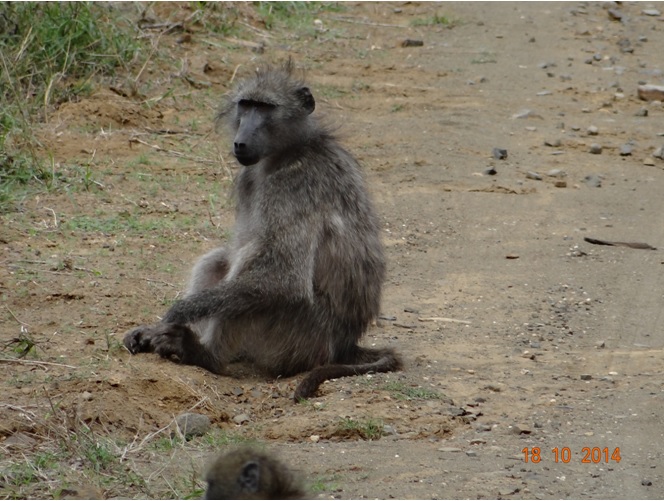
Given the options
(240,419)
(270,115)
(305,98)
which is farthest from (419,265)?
(240,419)

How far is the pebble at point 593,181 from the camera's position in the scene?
32.1 ft

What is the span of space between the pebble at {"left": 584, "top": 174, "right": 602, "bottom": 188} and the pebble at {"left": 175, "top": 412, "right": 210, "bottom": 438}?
520 centimetres

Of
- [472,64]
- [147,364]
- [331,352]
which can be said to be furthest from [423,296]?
[472,64]

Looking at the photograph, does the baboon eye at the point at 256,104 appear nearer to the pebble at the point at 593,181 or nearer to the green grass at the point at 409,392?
the green grass at the point at 409,392

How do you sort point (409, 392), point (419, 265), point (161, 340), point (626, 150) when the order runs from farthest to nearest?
point (626, 150) → point (419, 265) → point (161, 340) → point (409, 392)

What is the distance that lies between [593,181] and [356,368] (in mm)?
4185

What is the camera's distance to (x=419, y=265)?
827cm

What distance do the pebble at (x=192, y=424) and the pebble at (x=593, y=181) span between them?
5203mm

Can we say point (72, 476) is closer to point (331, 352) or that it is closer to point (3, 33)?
point (331, 352)

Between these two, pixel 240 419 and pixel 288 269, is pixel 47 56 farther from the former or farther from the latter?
pixel 240 419

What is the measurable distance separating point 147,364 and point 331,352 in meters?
1.02
